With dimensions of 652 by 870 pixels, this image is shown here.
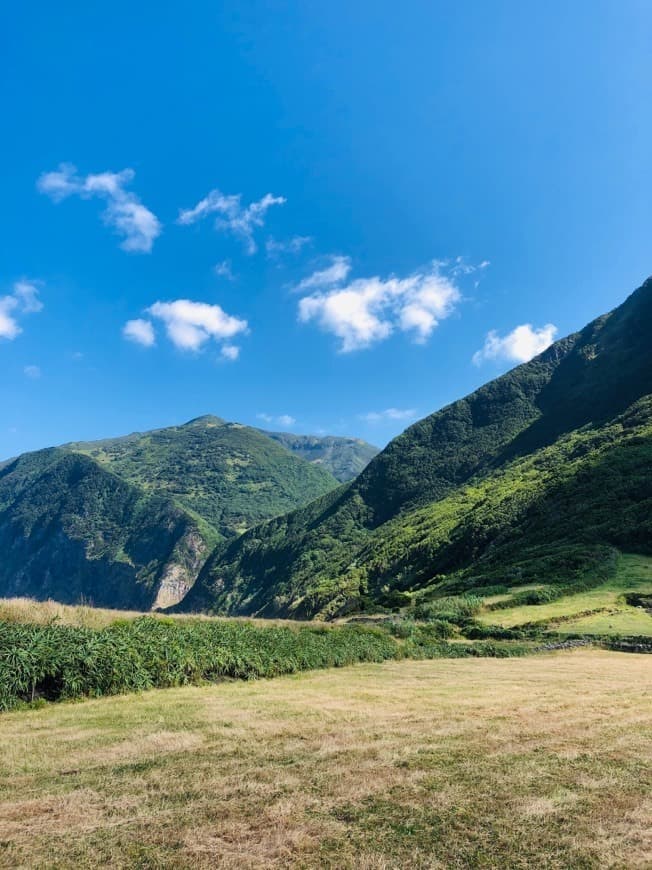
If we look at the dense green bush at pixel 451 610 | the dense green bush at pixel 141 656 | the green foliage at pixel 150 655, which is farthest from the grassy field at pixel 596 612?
the dense green bush at pixel 141 656

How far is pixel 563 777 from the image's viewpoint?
811 centimetres

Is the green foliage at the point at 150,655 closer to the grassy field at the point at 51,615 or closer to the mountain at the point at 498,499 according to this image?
the grassy field at the point at 51,615

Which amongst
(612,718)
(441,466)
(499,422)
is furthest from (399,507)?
(612,718)

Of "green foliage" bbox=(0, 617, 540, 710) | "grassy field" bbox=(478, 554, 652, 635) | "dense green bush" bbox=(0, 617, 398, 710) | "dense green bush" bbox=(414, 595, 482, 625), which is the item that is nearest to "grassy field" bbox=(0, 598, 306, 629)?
"green foliage" bbox=(0, 617, 540, 710)

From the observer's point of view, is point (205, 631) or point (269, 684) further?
point (205, 631)

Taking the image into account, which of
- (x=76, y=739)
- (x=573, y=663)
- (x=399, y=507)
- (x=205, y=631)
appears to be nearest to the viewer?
(x=76, y=739)

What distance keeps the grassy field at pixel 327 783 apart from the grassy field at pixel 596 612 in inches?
838

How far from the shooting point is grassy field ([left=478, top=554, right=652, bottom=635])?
33.2 meters

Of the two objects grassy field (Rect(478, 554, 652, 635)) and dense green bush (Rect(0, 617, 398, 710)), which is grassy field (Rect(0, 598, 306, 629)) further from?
grassy field (Rect(478, 554, 652, 635))

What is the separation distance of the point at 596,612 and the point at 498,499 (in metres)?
64.7

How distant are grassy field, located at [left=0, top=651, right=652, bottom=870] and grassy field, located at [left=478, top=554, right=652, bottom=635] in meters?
21.3

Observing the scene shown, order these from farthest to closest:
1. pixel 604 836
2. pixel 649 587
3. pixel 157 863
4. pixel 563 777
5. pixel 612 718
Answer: pixel 649 587, pixel 612 718, pixel 563 777, pixel 604 836, pixel 157 863

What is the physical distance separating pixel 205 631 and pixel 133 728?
32.5 ft

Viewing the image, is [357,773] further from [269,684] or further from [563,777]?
[269,684]
